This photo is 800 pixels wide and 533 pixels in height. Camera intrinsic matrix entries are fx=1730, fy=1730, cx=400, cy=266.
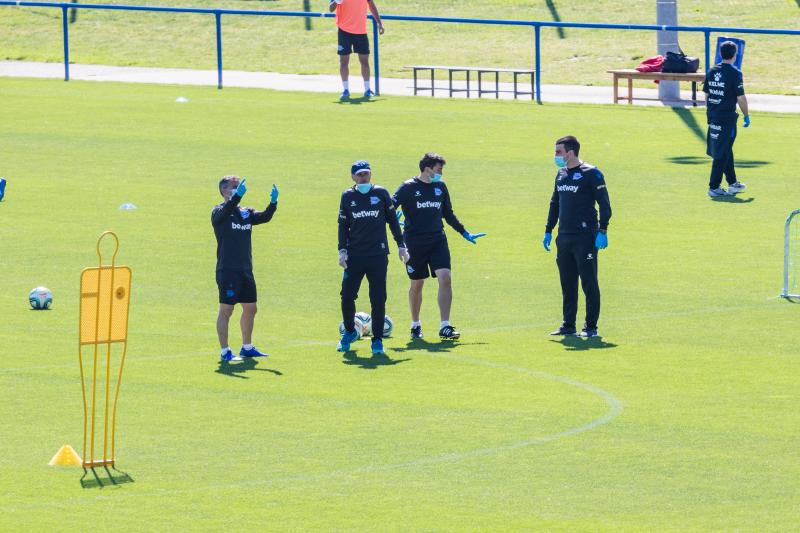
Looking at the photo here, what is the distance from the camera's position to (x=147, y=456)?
13.3m

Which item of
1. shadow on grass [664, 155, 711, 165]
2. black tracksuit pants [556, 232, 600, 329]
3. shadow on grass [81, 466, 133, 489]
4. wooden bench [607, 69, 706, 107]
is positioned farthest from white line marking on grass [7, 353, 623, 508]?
wooden bench [607, 69, 706, 107]

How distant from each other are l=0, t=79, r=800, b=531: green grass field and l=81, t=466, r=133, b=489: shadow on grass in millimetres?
127

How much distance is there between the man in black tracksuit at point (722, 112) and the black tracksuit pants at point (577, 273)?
27.7 ft

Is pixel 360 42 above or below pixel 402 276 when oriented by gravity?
above

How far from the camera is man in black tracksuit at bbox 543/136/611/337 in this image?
57.6 feet

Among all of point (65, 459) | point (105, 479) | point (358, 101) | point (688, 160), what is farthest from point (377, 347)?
point (358, 101)

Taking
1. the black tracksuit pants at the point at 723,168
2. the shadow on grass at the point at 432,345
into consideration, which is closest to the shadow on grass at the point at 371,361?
the shadow on grass at the point at 432,345

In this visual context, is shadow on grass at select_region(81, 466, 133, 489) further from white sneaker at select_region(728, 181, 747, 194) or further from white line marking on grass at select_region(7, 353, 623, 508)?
white sneaker at select_region(728, 181, 747, 194)

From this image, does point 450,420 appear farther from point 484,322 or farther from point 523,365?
point 484,322

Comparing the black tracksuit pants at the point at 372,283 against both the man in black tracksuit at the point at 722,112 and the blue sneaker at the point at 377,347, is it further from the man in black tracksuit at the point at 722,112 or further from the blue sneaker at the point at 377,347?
the man in black tracksuit at the point at 722,112

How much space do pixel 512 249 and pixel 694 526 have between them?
11311 millimetres

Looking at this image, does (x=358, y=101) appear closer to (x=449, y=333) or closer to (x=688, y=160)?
(x=688, y=160)

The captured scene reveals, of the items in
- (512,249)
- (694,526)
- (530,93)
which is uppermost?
(530,93)

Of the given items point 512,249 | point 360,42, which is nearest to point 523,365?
point 512,249
